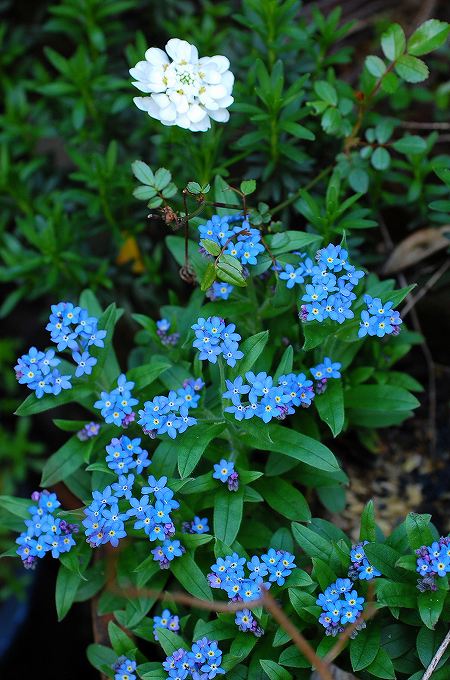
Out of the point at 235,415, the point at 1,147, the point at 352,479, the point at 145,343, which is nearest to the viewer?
the point at 235,415

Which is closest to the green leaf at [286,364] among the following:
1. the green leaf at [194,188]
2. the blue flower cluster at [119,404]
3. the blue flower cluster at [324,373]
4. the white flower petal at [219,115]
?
the blue flower cluster at [324,373]

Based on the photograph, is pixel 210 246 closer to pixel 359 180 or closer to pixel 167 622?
pixel 359 180

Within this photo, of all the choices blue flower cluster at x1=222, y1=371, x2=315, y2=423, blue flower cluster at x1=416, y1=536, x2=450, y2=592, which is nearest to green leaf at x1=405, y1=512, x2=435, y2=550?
blue flower cluster at x1=416, y1=536, x2=450, y2=592

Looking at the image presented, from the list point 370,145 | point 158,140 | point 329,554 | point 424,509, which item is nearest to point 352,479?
point 424,509

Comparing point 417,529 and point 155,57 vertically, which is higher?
point 155,57

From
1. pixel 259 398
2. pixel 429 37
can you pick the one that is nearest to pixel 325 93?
pixel 429 37

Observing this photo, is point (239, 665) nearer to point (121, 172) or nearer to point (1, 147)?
point (121, 172)
